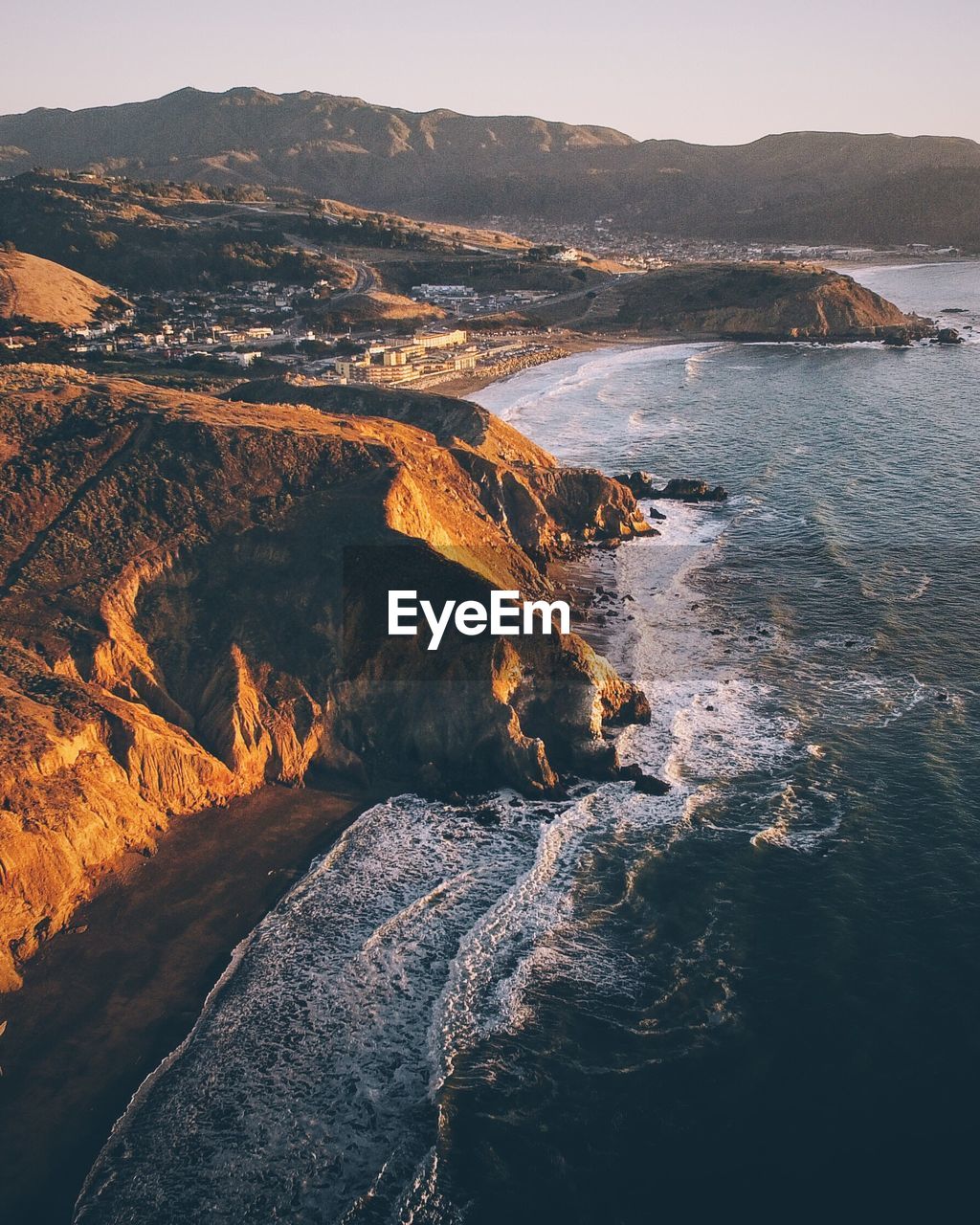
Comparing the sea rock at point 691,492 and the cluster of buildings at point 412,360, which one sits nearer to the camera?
the sea rock at point 691,492

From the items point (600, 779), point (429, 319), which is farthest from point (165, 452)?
point (429, 319)

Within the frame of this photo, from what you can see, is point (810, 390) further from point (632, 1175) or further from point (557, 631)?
point (632, 1175)

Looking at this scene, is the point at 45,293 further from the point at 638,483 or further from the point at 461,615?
the point at 461,615

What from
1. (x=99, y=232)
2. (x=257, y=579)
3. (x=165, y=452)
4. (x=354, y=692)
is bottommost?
(x=354, y=692)

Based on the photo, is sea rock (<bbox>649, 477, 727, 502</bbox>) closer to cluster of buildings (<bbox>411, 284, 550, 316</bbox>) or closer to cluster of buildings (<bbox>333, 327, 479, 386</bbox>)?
cluster of buildings (<bbox>333, 327, 479, 386</bbox>)

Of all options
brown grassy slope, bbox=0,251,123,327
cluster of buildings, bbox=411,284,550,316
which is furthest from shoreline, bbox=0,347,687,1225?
cluster of buildings, bbox=411,284,550,316

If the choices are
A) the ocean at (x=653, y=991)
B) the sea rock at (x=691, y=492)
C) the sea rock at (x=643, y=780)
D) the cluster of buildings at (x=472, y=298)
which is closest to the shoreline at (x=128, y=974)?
the ocean at (x=653, y=991)

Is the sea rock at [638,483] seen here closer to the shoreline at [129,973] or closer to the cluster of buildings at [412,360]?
the cluster of buildings at [412,360]
